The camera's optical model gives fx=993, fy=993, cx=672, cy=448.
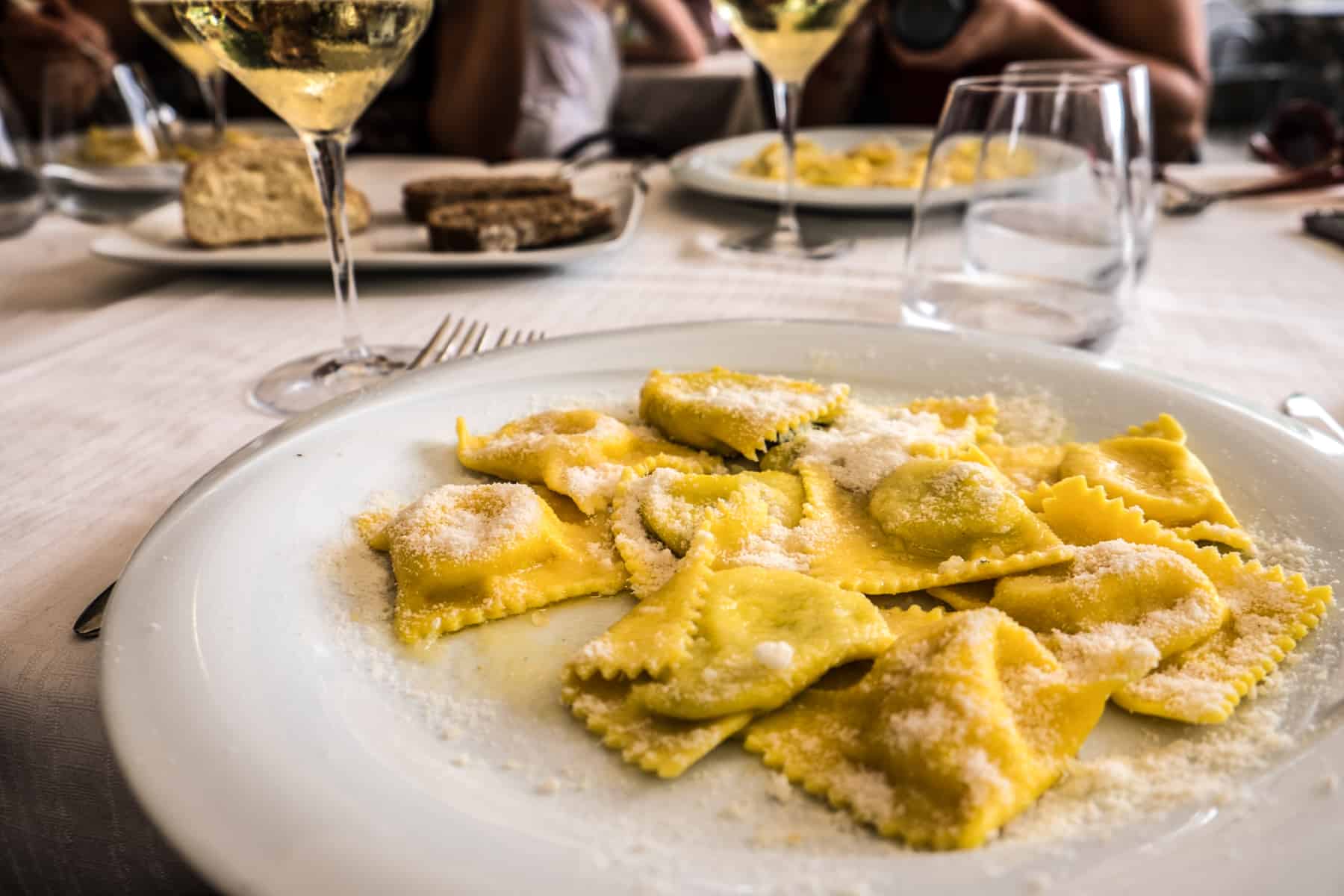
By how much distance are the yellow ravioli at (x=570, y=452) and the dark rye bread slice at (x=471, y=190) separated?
1.55 metres

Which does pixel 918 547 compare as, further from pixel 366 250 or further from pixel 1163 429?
pixel 366 250

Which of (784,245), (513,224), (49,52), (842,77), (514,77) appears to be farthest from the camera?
(514,77)

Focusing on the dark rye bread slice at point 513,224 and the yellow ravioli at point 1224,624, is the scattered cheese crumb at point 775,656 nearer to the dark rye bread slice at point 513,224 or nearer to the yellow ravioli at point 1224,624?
the yellow ravioli at point 1224,624

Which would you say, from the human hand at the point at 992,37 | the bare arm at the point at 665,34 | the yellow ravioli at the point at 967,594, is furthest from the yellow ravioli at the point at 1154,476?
the bare arm at the point at 665,34

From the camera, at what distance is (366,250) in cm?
272

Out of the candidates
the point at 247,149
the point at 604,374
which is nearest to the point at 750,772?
the point at 604,374

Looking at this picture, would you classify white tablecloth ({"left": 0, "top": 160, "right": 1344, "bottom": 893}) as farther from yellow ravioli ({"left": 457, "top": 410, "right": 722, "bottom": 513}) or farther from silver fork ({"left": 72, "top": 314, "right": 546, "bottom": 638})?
yellow ravioli ({"left": 457, "top": 410, "right": 722, "bottom": 513})

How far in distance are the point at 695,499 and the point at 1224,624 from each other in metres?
0.62

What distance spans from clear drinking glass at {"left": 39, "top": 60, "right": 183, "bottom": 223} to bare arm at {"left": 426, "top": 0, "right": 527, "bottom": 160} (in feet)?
8.39

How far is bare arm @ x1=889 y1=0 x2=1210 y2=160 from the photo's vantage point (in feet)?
16.3

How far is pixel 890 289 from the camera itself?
8.29 ft

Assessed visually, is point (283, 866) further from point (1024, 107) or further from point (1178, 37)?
point (1178, 37)

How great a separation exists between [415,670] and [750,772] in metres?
0.37

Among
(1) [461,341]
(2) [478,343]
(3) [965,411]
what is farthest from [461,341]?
(3) [965,411]
